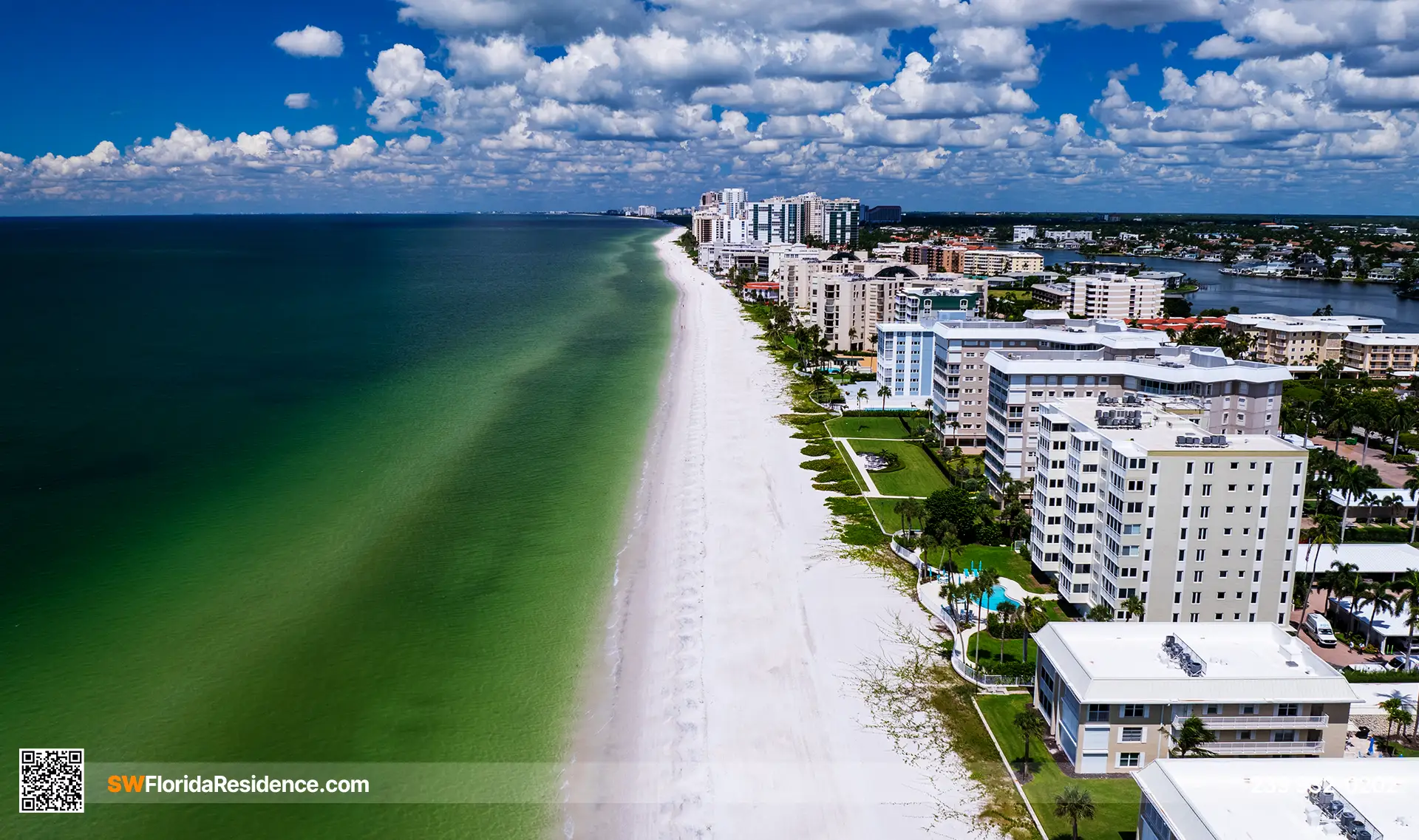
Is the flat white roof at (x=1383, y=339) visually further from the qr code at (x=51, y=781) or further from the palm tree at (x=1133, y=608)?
the qr code at (x=51, y=781)

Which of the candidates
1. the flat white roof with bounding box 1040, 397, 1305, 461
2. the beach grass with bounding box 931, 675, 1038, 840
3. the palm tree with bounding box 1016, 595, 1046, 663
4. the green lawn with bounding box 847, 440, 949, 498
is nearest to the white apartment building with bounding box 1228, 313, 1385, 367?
the green lawn with bounding box 847, 440, 949, 498

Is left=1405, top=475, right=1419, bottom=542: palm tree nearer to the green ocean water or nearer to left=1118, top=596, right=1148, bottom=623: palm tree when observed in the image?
left=1118, top=596, right=1148, bottom=623: palm tree

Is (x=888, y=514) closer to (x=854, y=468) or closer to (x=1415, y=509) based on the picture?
(x=854, y=468)

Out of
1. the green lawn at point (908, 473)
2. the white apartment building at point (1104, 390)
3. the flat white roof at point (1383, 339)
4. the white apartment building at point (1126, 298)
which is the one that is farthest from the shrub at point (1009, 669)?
the white apartment building at point (1126, 298)

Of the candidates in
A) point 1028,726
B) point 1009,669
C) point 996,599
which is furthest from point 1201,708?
point 996,599

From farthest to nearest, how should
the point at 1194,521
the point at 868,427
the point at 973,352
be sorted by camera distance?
1. the point at 868,427
2. the point at 973,352
3. the point at 1194,521

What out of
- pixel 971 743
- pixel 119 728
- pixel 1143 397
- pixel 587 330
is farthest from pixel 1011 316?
pixel 119 728
